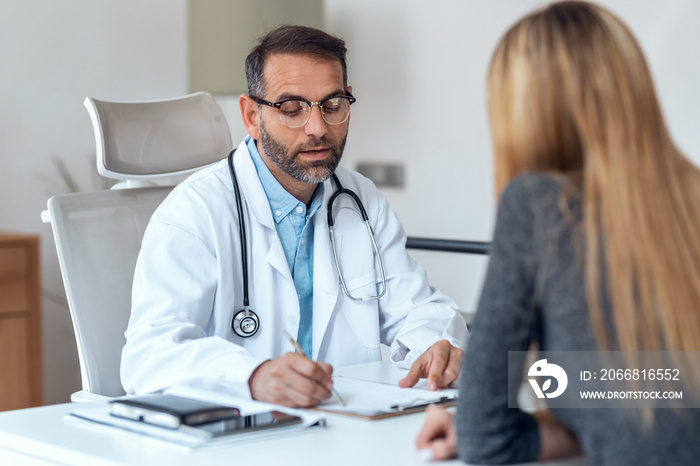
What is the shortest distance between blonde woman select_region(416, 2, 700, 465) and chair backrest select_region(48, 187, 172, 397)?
3.59 ft

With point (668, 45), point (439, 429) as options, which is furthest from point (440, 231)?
point (439, 429)

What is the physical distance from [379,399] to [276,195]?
26.5 inches

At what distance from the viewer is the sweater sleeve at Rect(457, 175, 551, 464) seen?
2.76 ft

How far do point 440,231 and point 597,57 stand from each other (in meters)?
2.30

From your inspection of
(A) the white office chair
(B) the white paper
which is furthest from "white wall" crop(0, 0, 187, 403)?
(B) the white paper

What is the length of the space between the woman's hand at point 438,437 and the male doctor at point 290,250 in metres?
0.47

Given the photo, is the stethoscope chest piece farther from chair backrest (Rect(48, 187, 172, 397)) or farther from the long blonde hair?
the long blonde hair

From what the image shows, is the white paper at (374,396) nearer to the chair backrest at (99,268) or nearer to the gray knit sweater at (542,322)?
the gray knit sweater at (542,322)

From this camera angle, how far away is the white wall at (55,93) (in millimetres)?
3291

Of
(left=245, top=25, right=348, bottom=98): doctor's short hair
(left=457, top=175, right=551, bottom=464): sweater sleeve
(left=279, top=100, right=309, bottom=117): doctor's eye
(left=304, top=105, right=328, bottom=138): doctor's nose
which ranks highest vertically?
(left=245, top=25, right=348, bottom=98): doctor's short hair

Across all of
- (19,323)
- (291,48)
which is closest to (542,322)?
(291,48)

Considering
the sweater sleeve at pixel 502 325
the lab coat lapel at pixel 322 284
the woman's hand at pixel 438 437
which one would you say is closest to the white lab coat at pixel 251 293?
the lab coat lapel at pixel 322 284

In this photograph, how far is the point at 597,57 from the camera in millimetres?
852

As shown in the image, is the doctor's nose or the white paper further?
the doctor's nose
